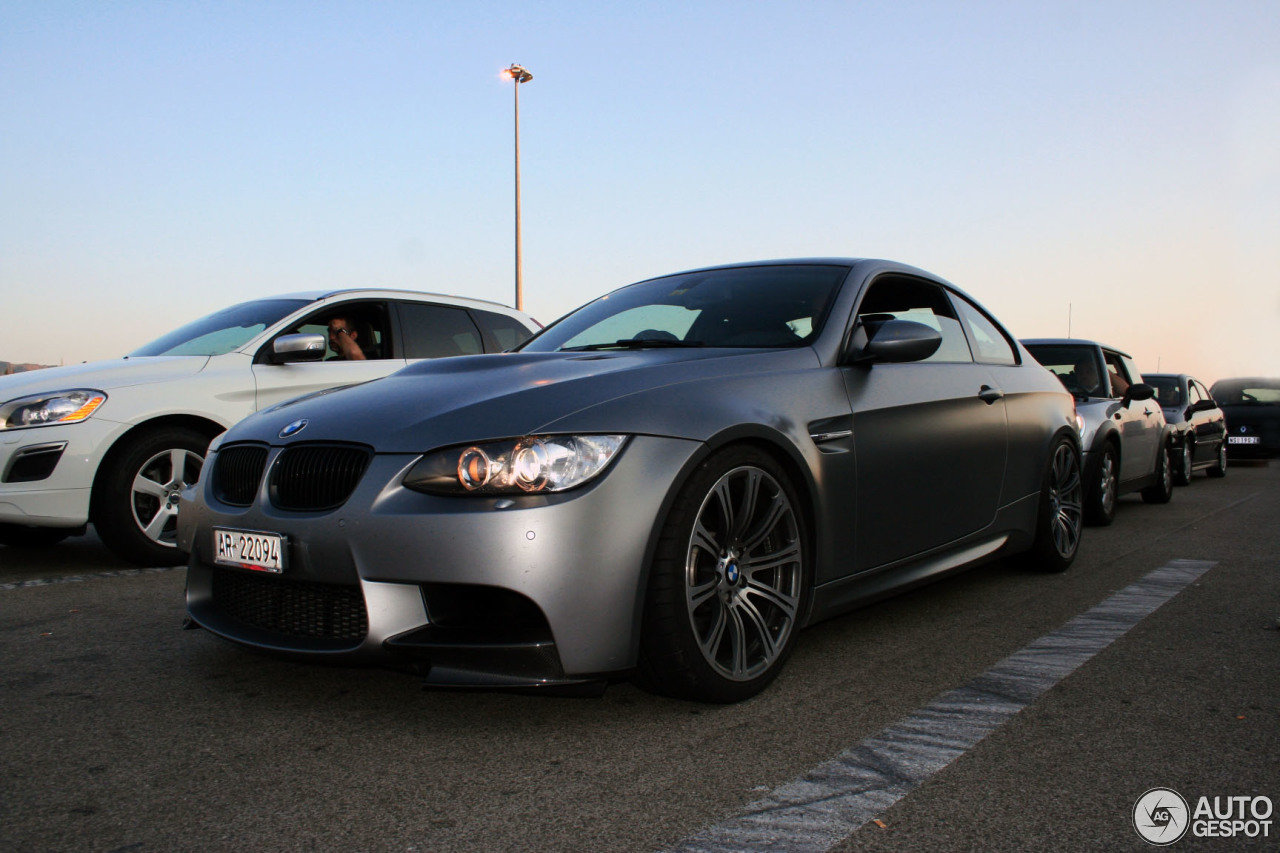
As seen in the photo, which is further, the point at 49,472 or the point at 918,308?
the point at 49,472

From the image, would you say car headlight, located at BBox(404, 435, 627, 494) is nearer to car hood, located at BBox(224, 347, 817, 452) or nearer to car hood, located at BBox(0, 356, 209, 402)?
car hood, located at BBox(224, 347, 817, 452)

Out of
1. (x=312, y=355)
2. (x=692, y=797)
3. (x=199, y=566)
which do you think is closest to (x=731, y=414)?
(x=692, y=797)

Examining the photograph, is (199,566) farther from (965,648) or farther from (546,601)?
(965,648)

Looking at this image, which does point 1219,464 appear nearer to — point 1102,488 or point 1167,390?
point 1167,390

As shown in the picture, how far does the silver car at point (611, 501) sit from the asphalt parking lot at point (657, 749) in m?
0.24

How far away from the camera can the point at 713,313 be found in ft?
13.7

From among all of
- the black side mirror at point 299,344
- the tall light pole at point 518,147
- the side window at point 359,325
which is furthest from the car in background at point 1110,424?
the tall light pole at point 518,147

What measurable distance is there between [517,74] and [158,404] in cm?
1914

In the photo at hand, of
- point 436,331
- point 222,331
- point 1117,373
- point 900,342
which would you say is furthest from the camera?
point 1117,373

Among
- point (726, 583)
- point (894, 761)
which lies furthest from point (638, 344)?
point (894, 761)

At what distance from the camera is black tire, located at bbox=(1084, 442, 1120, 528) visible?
24.8 ft

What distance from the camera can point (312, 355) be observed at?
6227 millimetres

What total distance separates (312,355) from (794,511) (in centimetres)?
382

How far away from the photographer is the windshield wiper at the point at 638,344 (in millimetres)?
3930
